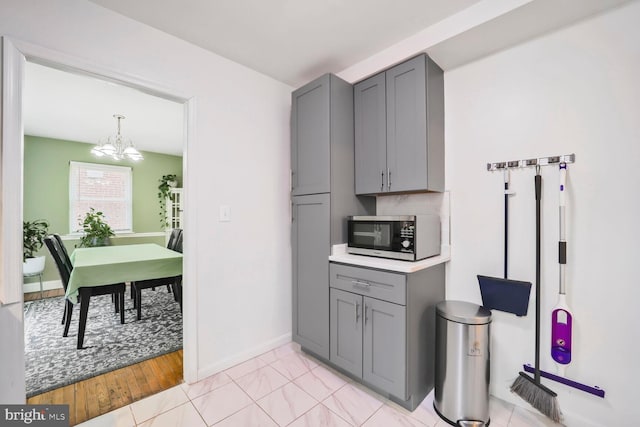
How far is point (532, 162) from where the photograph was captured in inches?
63.7

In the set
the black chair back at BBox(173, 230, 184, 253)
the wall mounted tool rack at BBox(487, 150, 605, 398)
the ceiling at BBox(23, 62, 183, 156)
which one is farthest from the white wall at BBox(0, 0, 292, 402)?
the black chair back at BBox(173, 230, 184, 253)

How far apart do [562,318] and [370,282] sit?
3.43 ft

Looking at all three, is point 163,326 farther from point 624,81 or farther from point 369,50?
point 624,81

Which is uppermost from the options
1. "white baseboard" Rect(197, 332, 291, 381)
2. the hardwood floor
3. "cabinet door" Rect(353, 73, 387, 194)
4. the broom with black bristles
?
"cabinet door" Rect(353, 73, 387, 194)

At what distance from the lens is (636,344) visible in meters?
1.35

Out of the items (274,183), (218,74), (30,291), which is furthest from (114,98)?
(30,291)

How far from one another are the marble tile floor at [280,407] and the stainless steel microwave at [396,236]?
3.02 ft

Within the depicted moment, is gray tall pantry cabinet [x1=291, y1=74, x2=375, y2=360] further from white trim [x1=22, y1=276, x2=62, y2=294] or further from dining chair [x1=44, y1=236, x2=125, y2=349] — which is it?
white trim [x1=22, y1=276, x2=62, y2=294]

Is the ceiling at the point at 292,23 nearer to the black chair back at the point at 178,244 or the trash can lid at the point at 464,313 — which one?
the trash can lid at the point at 464,313

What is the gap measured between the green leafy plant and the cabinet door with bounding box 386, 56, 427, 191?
474cm

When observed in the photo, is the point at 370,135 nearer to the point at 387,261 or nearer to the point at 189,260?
the point at 387,261

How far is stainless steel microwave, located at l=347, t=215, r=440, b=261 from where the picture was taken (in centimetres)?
171

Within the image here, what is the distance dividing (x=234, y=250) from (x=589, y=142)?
2.35m

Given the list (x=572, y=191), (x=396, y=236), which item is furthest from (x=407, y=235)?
(x=572, y=191)
